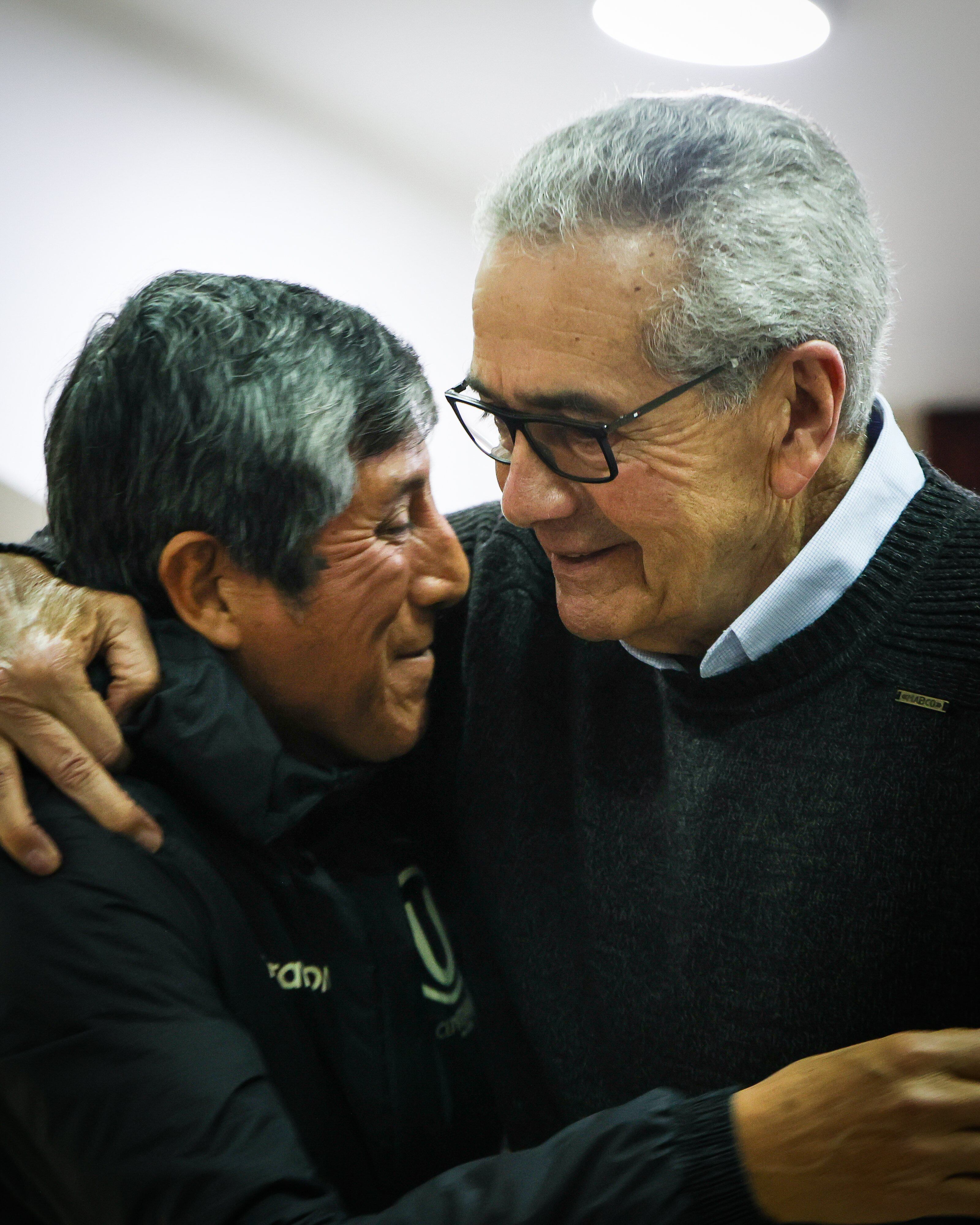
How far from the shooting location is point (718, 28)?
1434mm

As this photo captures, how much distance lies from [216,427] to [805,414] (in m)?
0.55

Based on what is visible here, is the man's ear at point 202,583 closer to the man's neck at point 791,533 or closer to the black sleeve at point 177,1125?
the black sleeve at point 177,1125

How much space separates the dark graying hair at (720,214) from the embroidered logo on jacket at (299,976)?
2.14 ft

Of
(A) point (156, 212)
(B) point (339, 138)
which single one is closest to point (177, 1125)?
(A) point (156, 212)

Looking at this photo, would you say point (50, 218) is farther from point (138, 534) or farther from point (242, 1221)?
point (242, 1221)

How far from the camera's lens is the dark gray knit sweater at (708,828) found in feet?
3.51

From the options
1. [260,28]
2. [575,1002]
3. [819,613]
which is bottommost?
[575,1002]

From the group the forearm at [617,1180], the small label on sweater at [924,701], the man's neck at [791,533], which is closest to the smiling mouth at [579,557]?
the man's neck at [791,533]

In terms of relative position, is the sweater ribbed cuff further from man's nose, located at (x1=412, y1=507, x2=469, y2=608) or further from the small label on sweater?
man's nose, located at (x1=412, y1=507, x2=469, y2=608)

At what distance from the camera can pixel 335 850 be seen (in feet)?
4.08

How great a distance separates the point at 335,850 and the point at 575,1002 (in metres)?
0.33

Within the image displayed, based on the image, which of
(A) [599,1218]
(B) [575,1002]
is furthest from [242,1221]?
(B) [575,1002]

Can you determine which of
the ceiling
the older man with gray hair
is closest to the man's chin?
the older man with gray hair

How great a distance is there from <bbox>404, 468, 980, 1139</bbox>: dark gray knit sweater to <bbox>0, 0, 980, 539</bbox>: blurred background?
1.47 feet
